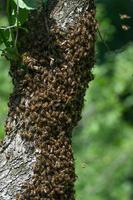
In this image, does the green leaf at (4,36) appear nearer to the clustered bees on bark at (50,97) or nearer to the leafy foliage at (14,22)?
the leafy foliage at (14,22)

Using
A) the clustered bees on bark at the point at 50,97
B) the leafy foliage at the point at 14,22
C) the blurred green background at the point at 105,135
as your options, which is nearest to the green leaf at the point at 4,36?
the leafy foliage at the point at 14,22

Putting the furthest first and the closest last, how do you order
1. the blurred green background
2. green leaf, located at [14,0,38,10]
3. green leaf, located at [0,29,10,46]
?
the blurred green background < green leaf, located at [0,29,10,46] < green leaf, located at [14,0,38,10]

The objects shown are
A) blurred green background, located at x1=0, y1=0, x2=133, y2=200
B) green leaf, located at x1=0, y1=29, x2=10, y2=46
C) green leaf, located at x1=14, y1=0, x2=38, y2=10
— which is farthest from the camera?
blurred green background, located at x1=0, y1=0, x2=133, y2=200

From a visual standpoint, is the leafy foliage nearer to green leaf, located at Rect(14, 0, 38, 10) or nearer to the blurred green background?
green leaf, located at Rect(14, 0, 38, 10)

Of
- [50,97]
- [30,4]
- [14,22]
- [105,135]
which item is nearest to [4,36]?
[14,22]

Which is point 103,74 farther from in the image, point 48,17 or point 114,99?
point 48,17

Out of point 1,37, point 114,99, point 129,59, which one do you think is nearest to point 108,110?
point 114,99

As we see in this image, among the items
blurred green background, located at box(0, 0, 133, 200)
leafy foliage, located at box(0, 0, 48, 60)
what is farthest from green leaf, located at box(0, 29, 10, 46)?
blurred green background, located at box(0, 0, 133, 200)

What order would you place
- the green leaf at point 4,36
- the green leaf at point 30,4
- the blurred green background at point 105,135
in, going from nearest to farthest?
the green leaf at point 30,4, the green leaf at point 4,36, the blurred green background at point 105,135
